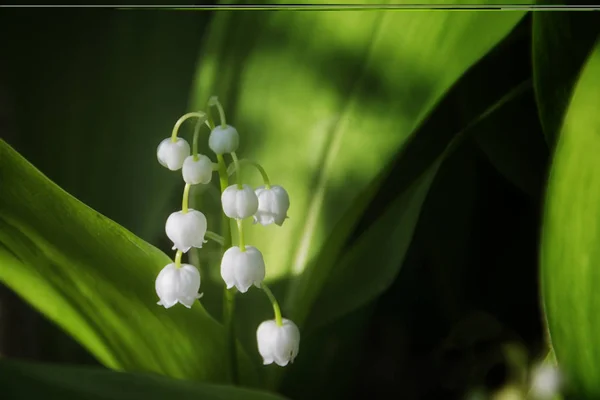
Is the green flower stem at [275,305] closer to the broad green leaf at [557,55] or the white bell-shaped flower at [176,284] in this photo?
the white bell-shaped flower at [176,284]

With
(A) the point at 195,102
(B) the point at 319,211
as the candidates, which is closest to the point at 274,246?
(B) the point at 319,211

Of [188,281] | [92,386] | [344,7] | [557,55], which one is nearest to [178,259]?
[188,281]

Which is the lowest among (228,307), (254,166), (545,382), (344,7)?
(545,382)

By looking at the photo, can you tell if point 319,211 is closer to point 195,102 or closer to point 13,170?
point 195,102

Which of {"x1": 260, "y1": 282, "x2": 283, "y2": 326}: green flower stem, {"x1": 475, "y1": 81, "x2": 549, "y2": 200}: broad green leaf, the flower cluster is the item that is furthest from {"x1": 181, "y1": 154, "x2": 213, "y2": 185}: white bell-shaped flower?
{"x1": 475, "y1": 81, "x2": 549, "y2": 200}: broad green leaf

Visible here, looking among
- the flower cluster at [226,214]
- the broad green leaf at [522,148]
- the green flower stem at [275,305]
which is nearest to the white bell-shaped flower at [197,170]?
the flower cluster at [226,214]

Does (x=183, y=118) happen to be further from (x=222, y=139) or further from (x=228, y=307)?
(x=228, y=307)

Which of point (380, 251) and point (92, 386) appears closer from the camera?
point (92, 386)
